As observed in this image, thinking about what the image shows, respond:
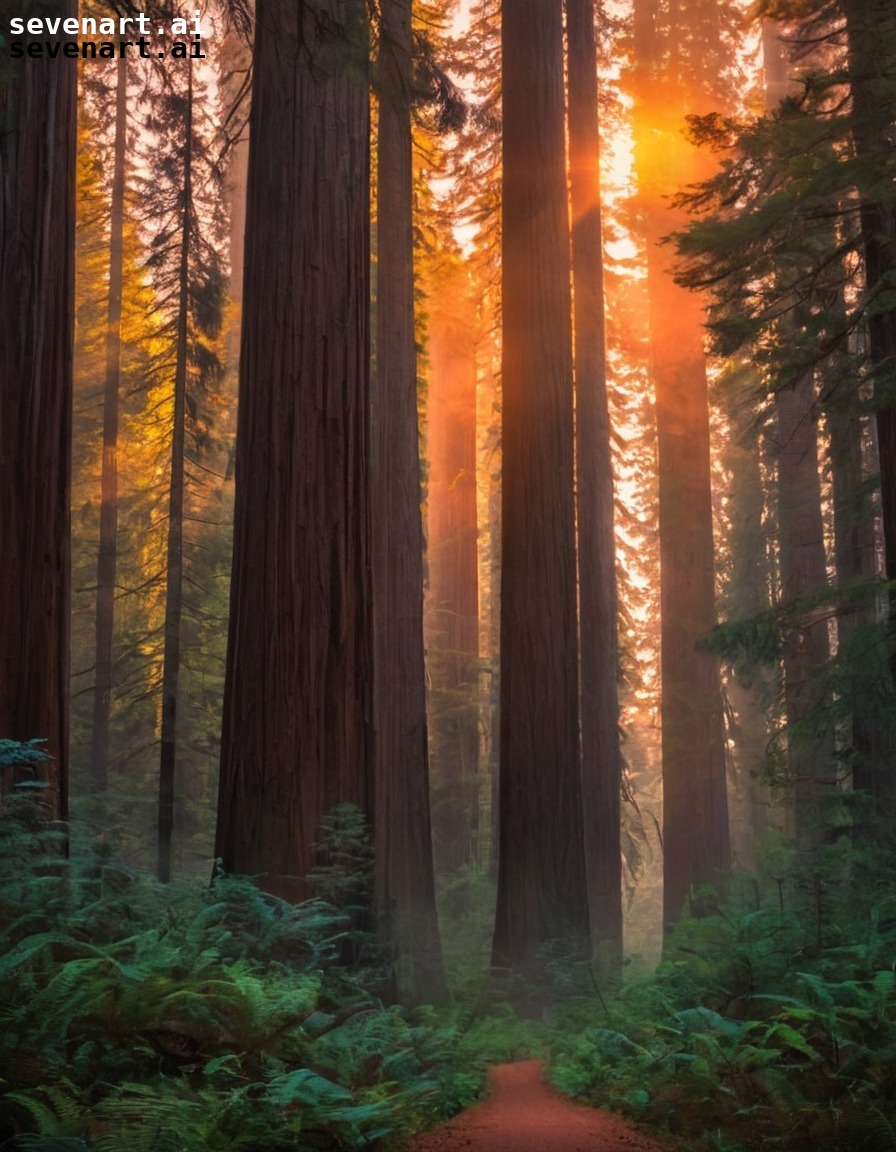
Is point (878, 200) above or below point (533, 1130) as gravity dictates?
above

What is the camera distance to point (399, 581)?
12.3 metres

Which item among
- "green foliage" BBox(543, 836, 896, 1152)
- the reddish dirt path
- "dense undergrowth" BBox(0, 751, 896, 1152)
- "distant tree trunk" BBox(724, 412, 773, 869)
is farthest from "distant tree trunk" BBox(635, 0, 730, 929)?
the reddish dirt path

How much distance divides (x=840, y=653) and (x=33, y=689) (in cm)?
757

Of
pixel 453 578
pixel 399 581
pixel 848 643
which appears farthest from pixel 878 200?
pixel 453 578

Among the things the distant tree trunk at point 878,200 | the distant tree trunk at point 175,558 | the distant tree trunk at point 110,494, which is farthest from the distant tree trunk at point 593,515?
the distant tree trunk at point 110,494

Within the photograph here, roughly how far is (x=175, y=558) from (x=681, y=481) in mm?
9033

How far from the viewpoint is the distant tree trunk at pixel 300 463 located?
6.85 m

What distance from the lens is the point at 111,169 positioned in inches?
953

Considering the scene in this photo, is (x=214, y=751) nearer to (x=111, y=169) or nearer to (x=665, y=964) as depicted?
(x=665, y=964)

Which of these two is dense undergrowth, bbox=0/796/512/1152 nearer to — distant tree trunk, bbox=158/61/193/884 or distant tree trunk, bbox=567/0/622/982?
distant tree trunk, bbox=158/61/193/884

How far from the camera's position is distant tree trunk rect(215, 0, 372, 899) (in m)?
6.85

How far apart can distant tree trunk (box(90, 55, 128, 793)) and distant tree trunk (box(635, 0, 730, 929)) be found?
994 centimetres

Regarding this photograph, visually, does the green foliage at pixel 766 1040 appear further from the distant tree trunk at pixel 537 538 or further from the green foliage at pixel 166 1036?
the distant tree trunk at pixel 537 538

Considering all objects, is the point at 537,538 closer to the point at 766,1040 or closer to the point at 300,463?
Result: the point at 300,463
